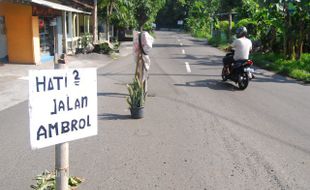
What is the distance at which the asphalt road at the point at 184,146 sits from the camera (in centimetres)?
483

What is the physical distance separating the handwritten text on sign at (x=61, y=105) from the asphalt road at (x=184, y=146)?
5.45 feet

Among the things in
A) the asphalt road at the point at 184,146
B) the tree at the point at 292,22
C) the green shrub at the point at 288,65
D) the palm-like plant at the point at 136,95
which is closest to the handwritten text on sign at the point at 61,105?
the asphalt road at the point at 184,146

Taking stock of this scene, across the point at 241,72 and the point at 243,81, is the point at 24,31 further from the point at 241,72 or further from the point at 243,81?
the point at 243,81

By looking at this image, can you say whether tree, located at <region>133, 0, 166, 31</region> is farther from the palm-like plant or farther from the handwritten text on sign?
the handwritten text on sign

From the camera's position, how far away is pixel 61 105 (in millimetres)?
2961

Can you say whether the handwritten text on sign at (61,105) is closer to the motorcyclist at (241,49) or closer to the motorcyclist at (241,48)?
the motorcyclist at (241,49)

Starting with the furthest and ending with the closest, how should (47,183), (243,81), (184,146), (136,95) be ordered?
(243,81)
(136,95)
(184,146)
(47,183)

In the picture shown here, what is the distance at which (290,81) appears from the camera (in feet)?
46.1

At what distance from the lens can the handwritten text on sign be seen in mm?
2820

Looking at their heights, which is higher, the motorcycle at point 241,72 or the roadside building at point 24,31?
the roadside building at point 24,31

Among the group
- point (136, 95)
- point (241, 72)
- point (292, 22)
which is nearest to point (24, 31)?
point (241, 72)

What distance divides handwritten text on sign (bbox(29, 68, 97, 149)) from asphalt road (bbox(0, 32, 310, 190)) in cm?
166

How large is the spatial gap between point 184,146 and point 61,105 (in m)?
3.45

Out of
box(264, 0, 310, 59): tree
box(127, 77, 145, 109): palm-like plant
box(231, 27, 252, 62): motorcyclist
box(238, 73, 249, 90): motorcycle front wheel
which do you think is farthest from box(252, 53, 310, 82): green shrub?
box(127, 77, 145, 109): palm-like plant
